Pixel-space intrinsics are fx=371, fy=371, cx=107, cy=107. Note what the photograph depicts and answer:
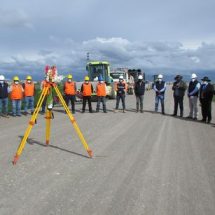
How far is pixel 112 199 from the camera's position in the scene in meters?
5.66

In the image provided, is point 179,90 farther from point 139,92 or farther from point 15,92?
point 15,92

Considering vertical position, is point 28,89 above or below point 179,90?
above

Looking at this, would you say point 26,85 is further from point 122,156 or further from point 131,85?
point 131,85

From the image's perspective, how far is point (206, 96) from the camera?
50.8ft

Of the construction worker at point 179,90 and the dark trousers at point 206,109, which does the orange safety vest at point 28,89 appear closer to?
the construction worker at point 179,90

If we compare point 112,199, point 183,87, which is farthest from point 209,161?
point 183,87

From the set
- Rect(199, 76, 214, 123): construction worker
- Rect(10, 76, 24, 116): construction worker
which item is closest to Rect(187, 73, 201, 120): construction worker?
Rect(199, 76, 214, 123): construction worker

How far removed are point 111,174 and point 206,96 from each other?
373 inches

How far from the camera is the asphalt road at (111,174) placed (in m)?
5.38

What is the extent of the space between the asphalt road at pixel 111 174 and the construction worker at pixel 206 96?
3152mm

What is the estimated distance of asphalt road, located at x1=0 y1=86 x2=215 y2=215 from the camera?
212 inches

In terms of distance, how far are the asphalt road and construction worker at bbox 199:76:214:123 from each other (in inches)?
124

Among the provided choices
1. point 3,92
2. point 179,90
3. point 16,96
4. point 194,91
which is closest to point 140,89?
point 179,90

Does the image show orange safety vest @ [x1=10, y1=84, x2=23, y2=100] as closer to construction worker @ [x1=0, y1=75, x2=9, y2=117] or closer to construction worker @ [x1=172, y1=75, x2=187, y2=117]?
construction worker @ [x1=0, y1=75, x2=9, y2=117]
